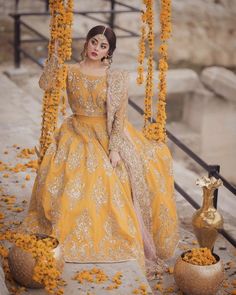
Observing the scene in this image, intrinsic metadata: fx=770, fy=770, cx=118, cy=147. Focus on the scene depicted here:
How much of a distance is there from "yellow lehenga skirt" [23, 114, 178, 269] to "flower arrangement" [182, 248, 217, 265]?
1.13 feet

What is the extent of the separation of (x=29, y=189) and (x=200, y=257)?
203 cm

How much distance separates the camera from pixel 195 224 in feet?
17.6

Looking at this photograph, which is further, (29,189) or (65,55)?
(29,189)

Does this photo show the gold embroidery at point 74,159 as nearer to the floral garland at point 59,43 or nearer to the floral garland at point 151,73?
the floral garland at point 59,43

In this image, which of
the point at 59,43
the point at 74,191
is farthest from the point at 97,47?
the point at 74,191

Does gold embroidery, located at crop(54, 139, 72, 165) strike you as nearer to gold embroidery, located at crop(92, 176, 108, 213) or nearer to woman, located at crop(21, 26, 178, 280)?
woman, located at crop(21, 26, 178, 280)

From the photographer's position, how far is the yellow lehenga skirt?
5.22 meters

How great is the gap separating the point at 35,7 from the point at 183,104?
10.0 ft

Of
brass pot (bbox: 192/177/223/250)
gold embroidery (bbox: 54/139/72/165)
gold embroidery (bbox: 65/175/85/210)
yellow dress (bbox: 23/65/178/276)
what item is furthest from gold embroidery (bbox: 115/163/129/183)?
brass pot (bbox: 192/177/223/250)

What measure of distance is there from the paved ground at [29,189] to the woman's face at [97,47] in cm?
143

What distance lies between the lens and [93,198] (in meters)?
5.26

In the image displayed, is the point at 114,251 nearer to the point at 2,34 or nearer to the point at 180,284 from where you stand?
the point at 180,284

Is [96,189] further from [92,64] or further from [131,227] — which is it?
[92,64]

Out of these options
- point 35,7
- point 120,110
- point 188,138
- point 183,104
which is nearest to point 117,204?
point 120,110
